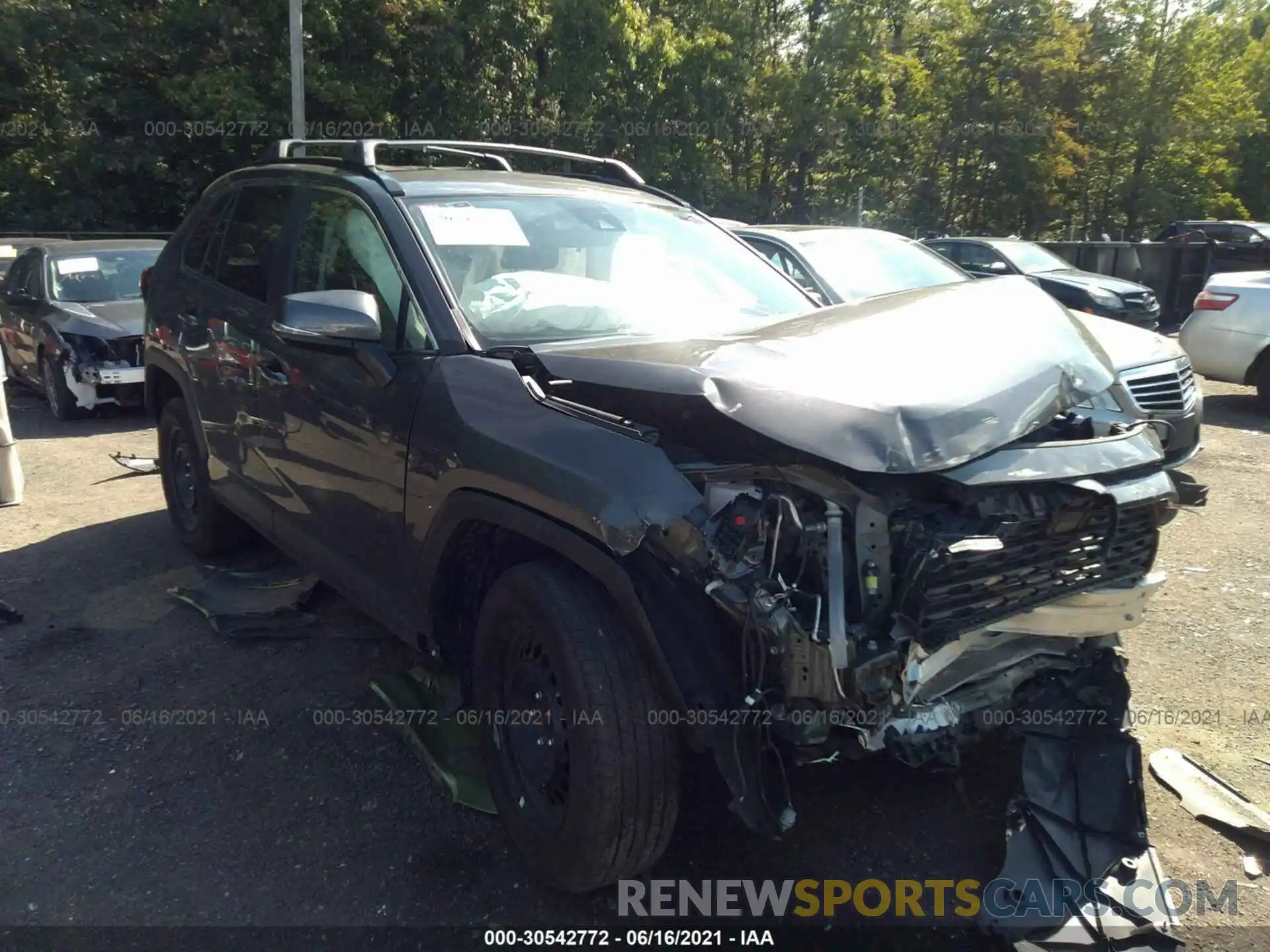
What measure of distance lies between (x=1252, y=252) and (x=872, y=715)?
55.9 ft

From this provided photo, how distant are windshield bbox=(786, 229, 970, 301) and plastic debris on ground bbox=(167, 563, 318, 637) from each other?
378 centimetres

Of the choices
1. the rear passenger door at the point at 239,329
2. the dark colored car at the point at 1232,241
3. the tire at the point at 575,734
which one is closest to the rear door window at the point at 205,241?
the rear passenger door at the point at 239,329

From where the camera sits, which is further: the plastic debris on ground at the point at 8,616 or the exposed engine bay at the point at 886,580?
the plastic debris on ground at the point at 8,616

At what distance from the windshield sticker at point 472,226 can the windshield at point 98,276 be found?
746 centimetres

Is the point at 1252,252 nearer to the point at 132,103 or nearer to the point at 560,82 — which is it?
the point at 560,82

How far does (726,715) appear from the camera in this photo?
2363 millimetres

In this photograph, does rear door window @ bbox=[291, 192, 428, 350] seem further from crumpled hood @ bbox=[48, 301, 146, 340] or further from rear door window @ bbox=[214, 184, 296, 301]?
crumpled hood @ bbox=[48, 301, 146, 340]

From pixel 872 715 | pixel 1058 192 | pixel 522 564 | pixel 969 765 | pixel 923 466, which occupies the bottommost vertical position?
pixel 969 765

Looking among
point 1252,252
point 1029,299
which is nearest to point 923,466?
point 1029,299

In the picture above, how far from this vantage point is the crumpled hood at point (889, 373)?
2379mm

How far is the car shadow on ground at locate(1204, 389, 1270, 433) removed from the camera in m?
9.27

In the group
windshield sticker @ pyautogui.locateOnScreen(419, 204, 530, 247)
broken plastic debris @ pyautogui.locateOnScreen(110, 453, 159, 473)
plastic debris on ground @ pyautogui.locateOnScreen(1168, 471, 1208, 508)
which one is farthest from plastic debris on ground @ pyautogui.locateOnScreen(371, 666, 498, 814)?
broken plastic debris @ pyautogui.locateOnScreen(110, 453, 159, 473)

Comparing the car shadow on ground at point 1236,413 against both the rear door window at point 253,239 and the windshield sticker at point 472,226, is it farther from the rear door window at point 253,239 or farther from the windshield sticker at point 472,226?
the rear door window at point 253,239

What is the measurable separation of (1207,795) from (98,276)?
10249 millimetres
